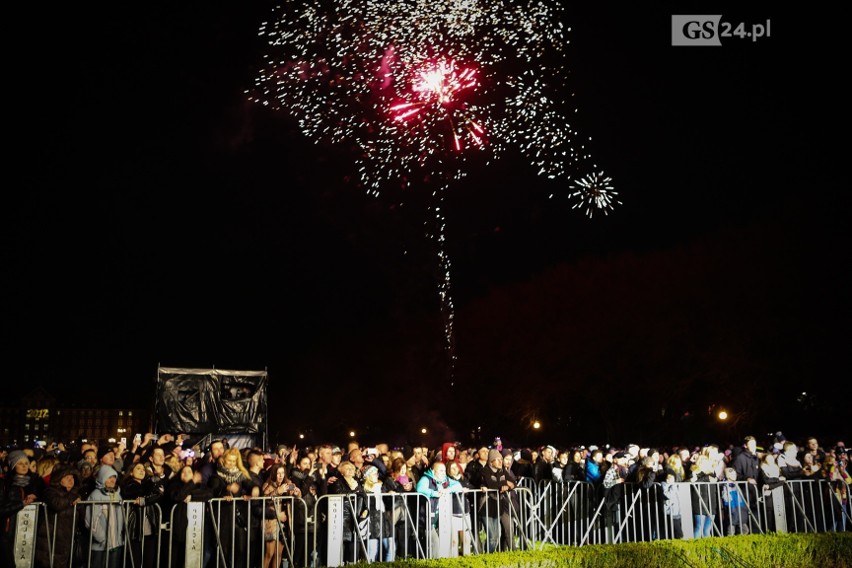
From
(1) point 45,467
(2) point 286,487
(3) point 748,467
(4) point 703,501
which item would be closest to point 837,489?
(3) point 748,467

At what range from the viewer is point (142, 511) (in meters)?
9.48

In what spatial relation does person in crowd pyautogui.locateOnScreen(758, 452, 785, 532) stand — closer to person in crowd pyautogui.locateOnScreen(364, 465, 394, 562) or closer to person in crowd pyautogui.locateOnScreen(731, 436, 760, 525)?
person in crowd pyautogui.locateOnScreen(731, 436, 760, 525)

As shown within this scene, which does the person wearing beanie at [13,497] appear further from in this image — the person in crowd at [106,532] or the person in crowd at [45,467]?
the person in crowd at [106,532]

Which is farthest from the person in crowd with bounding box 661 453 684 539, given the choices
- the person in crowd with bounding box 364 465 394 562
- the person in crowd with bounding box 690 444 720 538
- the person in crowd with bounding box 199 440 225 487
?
the person in crowd with bounding box 199 440 225 487

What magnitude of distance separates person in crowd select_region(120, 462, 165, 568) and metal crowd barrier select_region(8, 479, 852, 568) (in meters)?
0.02

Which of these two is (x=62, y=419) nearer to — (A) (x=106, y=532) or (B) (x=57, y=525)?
(A) (x=106, y=532)

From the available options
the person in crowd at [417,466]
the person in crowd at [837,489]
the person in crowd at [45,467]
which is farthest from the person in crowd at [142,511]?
the person in crowd at [837,489]

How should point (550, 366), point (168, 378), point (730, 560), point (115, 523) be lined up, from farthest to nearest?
point (550, 366) → point (168, 378) → point (730, 560) → point (115, 523)

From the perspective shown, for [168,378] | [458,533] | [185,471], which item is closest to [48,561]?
[185,471]

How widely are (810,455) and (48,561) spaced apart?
13745mm

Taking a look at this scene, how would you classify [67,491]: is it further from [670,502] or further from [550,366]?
[550,366]

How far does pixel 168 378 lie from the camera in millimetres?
21234

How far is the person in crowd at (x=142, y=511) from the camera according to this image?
9.62 m

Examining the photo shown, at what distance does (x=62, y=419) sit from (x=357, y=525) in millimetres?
171812
